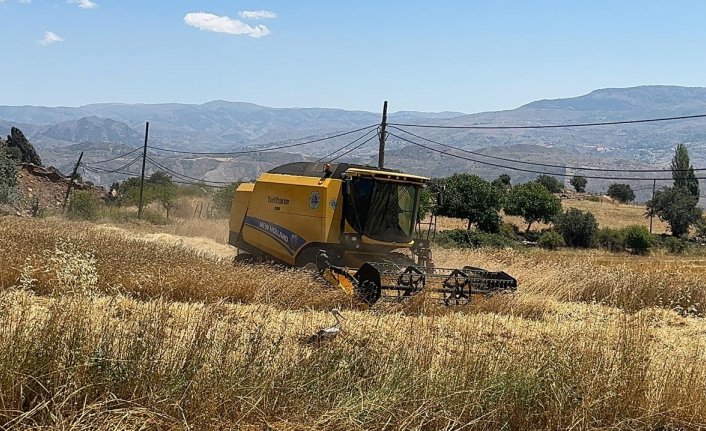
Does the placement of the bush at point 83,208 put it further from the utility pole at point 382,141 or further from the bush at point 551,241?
the bush at point 551,241

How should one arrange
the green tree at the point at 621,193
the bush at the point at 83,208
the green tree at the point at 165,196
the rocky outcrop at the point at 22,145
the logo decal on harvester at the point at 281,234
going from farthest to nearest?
the green tree at the point at 621,193, the rocky outcrop at the point at 22,145, the green tree at the point at 165,196, the bush at the point at 83,208, the logo decal on harvester at the point at 281,234

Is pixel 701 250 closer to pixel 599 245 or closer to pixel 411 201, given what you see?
pixel 599 245

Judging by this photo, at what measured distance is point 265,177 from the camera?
15.6 m

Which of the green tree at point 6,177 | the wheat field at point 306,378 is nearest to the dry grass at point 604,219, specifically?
the green tree at point 6,177

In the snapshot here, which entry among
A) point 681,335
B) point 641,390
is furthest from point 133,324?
point 681,335

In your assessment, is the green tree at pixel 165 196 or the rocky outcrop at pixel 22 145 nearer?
the green tree at pixel 165 196

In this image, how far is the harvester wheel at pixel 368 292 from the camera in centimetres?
1005

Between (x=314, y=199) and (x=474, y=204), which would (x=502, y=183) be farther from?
(x=314, y=199)

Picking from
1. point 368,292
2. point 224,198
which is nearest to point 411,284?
point 368,292

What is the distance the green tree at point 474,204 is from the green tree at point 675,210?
24.2 metres

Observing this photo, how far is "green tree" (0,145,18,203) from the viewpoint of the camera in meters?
35.8

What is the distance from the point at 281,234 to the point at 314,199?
139 cm

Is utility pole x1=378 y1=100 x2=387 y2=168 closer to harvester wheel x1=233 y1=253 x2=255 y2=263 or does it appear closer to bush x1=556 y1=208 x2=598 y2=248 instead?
harvester wheel x1=233 y1=253 x2=255 y2=263

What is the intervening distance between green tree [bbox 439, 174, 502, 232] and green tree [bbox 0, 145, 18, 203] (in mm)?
36441
